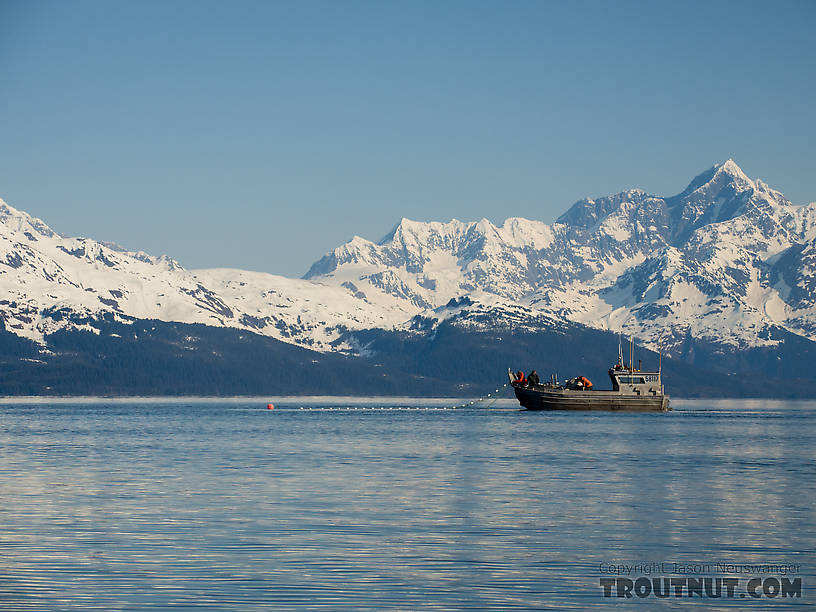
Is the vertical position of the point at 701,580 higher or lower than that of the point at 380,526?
lower

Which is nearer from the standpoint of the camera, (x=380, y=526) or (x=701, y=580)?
(x=701, y=580)

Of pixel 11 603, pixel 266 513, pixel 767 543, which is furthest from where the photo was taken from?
pixel 266 513

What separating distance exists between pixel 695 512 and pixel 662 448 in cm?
7090

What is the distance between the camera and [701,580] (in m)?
50.1

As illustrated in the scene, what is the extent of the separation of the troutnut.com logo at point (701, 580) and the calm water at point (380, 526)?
68 centimetres

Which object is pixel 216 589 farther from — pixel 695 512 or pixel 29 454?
pixel 29 454

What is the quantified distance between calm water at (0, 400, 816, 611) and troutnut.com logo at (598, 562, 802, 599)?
68 cm

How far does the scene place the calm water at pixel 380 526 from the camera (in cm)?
4747

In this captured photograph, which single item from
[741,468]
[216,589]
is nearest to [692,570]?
[216,589]

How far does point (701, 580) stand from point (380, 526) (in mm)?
20554

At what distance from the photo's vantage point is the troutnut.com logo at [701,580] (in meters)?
47.4

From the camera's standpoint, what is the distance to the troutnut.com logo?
47438 mm

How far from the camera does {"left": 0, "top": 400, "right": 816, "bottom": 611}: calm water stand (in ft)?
156

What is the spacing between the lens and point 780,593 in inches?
1860
